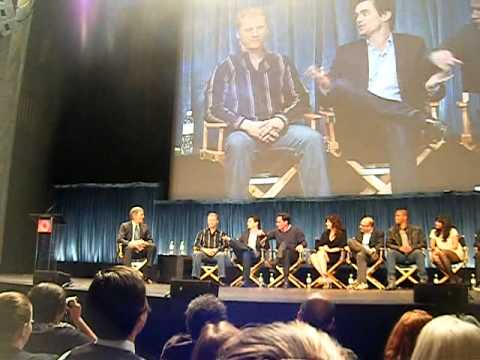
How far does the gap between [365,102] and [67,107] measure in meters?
4.47

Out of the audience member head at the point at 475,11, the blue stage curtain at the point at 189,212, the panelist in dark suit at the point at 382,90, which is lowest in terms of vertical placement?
the blue stage curtain at the point at 189,212

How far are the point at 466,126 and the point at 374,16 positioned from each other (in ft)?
5.77

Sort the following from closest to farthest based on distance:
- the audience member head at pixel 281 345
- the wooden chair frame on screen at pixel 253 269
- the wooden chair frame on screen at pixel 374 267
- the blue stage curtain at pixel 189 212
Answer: the audience member head at pixel 281 345 < the wooden chair frame on screen at pixel 374 267 < the wooden chair frame on screen at pixel 253 269 < the blue stage curtain at pixel 189 212

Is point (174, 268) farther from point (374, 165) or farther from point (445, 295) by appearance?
point (445, 295)

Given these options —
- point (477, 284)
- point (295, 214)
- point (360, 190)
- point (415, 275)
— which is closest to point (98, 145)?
point (295, 214)

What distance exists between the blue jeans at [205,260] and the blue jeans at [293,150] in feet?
3.92

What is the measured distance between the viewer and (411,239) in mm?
5738

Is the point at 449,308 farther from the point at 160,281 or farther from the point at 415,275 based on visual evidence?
the point at 160,281

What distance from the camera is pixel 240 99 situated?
7273 mm

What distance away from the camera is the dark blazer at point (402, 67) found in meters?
6.43

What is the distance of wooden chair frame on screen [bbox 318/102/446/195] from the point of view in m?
6.35

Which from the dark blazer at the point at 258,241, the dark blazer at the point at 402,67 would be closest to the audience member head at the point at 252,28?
the dark blazer at the point at 402,67

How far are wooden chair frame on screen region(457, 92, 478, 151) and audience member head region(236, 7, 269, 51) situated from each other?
8.50ft

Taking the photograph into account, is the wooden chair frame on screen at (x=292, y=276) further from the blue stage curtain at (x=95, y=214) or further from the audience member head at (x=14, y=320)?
the audience member head at (x=14, y=320)
